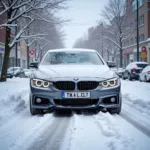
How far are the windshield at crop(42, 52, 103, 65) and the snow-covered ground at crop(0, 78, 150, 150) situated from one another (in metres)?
1.56

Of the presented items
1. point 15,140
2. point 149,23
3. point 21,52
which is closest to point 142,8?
point 149,23

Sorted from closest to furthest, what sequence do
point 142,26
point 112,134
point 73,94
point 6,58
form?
1. point 112,134
2. point 73,94
3. point 6,58
4. point 142,26

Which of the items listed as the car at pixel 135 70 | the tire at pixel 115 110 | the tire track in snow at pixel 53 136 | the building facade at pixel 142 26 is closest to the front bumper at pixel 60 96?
the tire at pixel 115 110

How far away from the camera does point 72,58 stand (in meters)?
7.14

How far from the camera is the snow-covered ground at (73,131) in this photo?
11.8 feet

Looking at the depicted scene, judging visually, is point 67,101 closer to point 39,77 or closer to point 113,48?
point 39,77

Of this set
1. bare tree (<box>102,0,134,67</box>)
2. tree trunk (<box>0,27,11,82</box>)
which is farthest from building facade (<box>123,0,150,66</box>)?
tree trunk (<box>0,27,11,82</box>)

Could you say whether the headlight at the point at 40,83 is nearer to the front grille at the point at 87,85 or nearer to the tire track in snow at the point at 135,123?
the front grille at the point at 87,85

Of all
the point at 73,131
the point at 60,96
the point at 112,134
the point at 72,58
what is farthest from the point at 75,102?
the point at 72,58

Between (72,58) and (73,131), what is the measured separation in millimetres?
3093

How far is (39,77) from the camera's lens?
18.6ft

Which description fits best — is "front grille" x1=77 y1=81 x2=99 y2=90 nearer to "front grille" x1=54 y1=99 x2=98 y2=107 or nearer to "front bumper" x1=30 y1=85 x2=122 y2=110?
"front bumper" x1=30 y1=85 x2=122 y2=110

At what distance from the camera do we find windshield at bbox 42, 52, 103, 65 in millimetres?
6991

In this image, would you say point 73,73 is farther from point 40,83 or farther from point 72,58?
point 72,58
